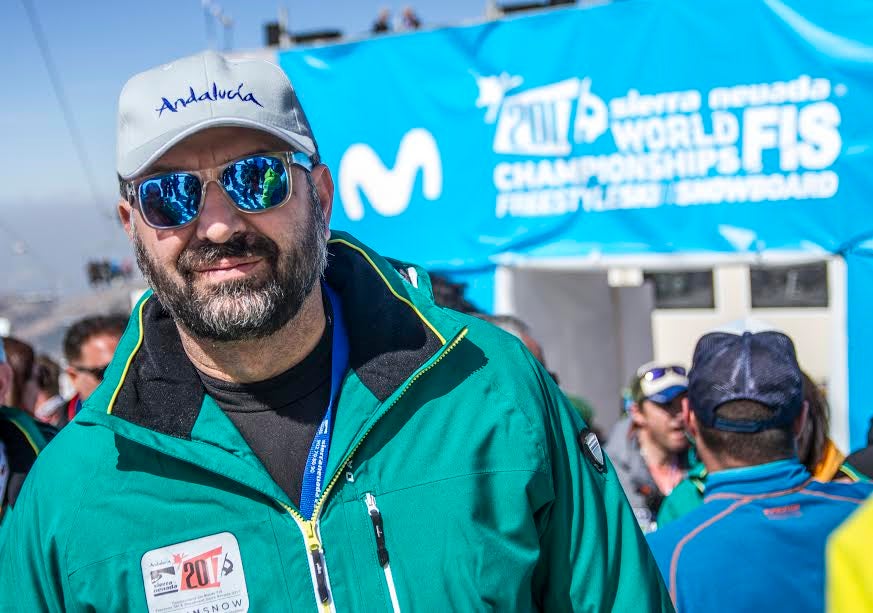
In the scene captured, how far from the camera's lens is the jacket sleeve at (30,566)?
1.63 m

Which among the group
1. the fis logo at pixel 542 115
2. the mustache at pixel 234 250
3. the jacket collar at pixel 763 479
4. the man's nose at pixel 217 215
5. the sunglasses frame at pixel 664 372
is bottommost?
the jacket collar at pixel 763 479

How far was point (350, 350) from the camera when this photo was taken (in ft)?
6.12

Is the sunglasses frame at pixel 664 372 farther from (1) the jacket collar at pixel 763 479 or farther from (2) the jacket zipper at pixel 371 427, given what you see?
(2) the jacket zipper at pixel 371 427

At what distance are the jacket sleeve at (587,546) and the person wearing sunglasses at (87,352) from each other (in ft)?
10.5

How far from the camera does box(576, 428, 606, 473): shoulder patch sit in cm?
179

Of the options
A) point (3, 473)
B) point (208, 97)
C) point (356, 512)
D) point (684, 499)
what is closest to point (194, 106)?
point (208, 97)

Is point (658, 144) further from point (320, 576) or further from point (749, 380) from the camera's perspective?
point (320, 576)

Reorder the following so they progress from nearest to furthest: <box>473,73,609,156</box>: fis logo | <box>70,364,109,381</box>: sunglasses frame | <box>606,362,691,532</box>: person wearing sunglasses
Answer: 1. <box>606,362,691,532</box>: person wearing sunglasses
2. <box>70,364,109,381</box>: sunglasses frame
3. <box>473,73,609,156</box>: fis logo

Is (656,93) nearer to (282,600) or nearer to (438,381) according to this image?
(438,381)

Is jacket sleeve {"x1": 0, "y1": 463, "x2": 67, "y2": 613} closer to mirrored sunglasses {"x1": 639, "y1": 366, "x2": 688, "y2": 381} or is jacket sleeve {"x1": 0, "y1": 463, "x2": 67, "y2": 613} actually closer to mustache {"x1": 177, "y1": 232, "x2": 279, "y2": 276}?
mustache {"x1": 177, "y1": 232, "x2": 279, "y2": 276}

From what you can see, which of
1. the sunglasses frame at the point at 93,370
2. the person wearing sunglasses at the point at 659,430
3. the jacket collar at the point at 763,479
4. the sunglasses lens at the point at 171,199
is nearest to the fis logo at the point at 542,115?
the person wearing sunglasses at the point at 659,430

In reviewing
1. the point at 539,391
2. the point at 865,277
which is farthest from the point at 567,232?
the point at 539,391

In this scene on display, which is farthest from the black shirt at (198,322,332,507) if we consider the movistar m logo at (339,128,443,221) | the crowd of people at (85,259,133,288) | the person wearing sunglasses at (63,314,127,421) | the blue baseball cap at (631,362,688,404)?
the crowd of people at (85,259,133,288)

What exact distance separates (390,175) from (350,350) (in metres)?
4.84
